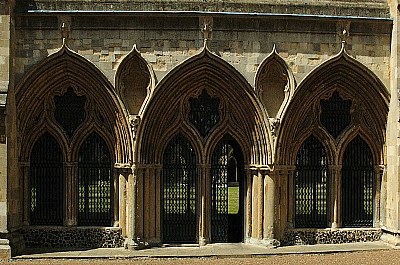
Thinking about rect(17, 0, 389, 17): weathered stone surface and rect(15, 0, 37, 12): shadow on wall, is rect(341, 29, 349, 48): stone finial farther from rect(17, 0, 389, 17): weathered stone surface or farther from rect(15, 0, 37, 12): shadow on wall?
rect(15, 0, 37, 12): shadow on wall

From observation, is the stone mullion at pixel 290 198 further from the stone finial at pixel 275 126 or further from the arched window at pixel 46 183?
the arched window at pixel 46 183

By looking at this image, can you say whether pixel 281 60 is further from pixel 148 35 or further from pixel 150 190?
pixel 150 190

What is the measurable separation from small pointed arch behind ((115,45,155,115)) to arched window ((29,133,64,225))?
8.02ft

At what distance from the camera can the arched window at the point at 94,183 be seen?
17.5 m

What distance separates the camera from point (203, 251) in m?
16.6

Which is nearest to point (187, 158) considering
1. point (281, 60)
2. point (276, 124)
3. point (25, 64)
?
point (276, 124)

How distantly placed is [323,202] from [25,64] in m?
9.30

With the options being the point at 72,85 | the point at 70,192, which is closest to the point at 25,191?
the point at 70,192

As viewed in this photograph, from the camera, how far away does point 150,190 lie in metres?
17.2

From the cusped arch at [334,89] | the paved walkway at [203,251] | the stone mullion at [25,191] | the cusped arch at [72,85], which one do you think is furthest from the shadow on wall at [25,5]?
the cusped arch at [334,89]

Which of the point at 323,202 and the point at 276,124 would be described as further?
the point at 323,202

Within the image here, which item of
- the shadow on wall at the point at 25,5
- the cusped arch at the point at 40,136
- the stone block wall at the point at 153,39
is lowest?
the cusped arch at the point at 40,136

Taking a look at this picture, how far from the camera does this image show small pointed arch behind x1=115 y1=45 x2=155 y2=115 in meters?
16.8

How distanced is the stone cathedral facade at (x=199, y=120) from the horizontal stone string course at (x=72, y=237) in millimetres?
30
